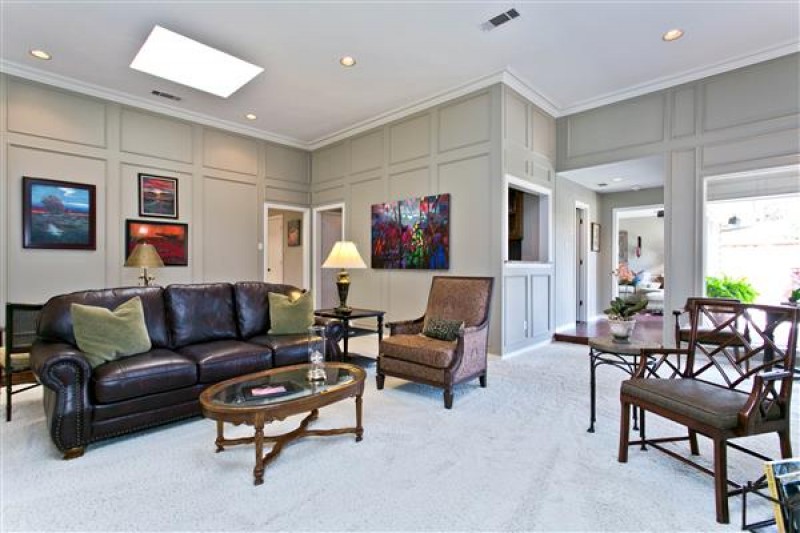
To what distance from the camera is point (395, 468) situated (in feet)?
7.00

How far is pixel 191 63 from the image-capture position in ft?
12.8

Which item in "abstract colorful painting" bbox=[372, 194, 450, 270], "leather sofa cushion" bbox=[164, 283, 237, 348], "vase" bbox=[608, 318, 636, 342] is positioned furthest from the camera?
"abstract colorful painting" bbox=[372, 194, 450, 270]

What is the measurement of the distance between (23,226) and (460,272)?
5060 millimetres

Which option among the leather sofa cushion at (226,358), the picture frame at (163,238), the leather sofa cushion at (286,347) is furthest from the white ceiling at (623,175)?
the picture frame at (163,238)

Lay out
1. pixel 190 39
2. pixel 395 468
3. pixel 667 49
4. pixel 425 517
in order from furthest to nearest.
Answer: pixel 667 49
pixel 190 39
pixel 395 468
pixel 425 517

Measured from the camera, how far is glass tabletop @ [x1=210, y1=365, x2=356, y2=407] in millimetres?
2059

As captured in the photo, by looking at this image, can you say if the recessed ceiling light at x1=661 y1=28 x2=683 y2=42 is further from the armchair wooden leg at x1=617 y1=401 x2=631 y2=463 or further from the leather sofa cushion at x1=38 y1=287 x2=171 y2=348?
the leather sofa cushion at x1=38 y1=287 x2=171 y2=348

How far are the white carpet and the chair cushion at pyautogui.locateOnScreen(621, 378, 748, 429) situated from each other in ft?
1.36

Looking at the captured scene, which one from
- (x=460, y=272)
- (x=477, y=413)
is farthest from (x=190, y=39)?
(x=477, y=413)

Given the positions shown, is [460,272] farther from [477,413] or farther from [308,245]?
→ [308,245]

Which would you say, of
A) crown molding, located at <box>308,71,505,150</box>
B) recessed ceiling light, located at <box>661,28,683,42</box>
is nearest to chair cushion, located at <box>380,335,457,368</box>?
crown molding, located at <box>308,71,505,150</box>

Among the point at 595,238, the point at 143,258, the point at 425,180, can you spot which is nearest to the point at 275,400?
the point at 143,258

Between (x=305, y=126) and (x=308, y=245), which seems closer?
(x=305, y=126)

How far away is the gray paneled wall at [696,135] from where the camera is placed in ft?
13.0
